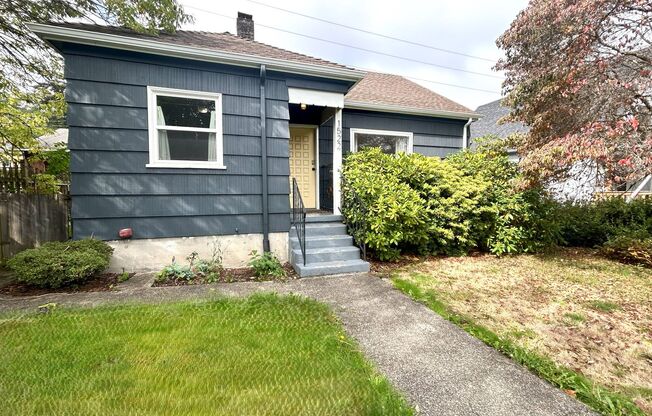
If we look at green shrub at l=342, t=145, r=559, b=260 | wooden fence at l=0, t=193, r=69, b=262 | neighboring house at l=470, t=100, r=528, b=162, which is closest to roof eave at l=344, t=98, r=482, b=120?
green shrub at l=342, t=145, r=559, b=260

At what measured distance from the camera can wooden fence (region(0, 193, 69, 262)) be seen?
16.1 feet

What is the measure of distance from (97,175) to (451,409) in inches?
209

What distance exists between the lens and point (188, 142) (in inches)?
190

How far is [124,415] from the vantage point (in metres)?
1.61

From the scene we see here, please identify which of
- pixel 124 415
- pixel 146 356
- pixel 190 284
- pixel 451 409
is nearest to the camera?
pixel 124 415

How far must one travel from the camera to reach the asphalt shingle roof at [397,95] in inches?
285

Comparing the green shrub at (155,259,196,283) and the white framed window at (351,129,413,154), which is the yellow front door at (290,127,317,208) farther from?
the green shrub at (155,259,196,283)

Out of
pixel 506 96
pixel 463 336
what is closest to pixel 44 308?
pixel 463 336

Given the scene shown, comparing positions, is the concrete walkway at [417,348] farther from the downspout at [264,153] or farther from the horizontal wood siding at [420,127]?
the horizontal wood siding at [420,127]

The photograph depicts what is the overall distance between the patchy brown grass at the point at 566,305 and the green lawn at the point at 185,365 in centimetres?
165

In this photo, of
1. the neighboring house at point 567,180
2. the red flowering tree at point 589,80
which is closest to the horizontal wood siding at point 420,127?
the neighboring house at point 567,180

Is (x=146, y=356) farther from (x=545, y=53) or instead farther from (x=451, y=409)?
(x=545, y=53)

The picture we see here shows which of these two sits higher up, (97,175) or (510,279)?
(97,175)

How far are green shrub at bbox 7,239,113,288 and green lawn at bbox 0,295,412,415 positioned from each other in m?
0.86
